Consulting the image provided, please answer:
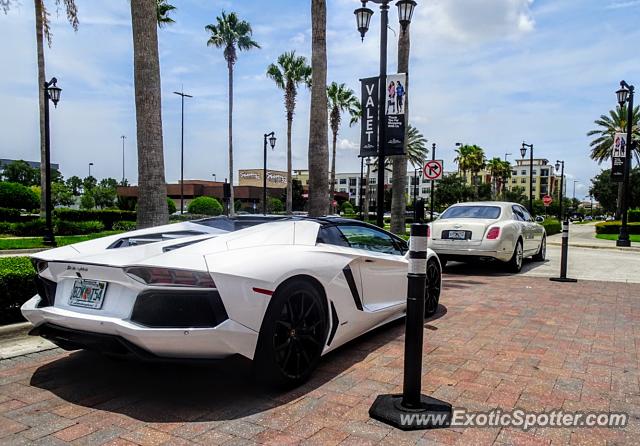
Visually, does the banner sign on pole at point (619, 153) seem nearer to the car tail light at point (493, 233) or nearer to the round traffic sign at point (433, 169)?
the round traffic sign at point (433, 169)

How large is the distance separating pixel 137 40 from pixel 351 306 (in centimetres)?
559

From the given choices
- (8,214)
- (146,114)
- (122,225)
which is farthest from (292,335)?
(8,214)

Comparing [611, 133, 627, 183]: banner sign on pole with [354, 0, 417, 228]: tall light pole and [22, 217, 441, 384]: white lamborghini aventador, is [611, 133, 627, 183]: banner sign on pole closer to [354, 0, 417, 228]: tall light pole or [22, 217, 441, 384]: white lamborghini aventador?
[354, 0, 417, 228]: tall light pole

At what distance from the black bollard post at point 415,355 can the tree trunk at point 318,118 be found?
7.31 meters

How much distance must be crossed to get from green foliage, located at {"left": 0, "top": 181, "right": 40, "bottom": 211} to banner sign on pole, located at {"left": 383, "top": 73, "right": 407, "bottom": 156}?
87.1 feet

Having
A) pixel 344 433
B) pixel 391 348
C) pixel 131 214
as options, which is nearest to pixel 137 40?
pixel 391 348

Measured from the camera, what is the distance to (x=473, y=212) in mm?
10500

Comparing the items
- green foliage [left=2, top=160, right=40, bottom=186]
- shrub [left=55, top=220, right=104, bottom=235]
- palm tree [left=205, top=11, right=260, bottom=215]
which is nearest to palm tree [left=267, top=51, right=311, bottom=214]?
palm tree [left=205, top=11, right=260, bottom=215]

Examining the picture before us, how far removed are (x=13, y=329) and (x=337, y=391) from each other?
3.33 metres

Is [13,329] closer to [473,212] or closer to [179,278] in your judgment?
[179,278]

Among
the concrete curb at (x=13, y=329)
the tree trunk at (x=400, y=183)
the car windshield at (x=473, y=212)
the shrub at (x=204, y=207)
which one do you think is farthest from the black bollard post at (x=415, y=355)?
the shrub at (x=204, y=207)

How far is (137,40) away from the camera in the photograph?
23.7 ft

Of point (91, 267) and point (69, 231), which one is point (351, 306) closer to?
point (91, 267)

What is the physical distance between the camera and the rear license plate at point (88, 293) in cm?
306
